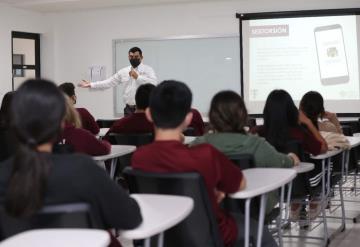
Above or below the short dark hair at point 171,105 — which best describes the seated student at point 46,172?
below

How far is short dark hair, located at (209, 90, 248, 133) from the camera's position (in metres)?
2.56

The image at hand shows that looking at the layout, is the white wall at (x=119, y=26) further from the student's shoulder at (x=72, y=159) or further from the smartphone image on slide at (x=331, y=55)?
→ the student's shoulder at (x=72, y=159)

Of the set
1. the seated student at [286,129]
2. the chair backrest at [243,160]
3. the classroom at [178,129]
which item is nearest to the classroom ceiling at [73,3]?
the classroom at [178,129]

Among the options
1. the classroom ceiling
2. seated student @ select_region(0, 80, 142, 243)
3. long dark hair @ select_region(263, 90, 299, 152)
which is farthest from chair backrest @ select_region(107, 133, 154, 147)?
the classroom ceiling

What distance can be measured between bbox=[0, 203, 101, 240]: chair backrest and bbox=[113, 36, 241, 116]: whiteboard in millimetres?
6635

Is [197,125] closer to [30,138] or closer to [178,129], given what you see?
[178,129]

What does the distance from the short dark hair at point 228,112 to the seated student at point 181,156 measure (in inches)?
18.3

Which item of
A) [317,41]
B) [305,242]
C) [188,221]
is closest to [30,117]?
[188,221]

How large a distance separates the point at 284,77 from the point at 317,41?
2.23ft

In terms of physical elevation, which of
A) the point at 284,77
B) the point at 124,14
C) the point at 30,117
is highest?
the point at 124,14

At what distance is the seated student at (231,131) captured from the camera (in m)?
2.53

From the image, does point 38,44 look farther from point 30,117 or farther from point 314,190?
point 30,117

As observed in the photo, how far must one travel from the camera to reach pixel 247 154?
240 cm

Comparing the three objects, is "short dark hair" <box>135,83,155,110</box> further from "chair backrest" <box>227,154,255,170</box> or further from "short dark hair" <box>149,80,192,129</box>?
"short dark hair" <box>149,80,192,129</box>
